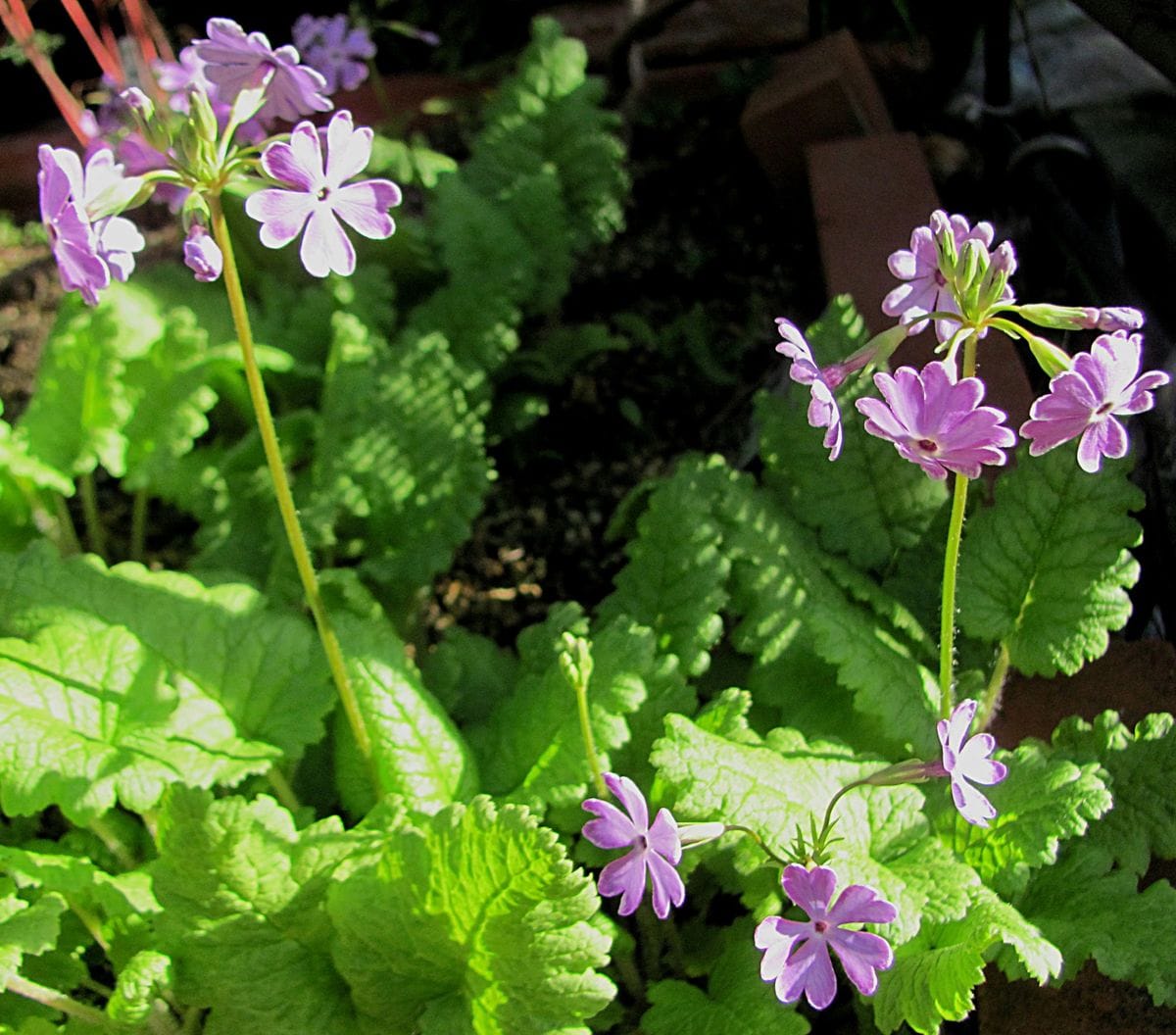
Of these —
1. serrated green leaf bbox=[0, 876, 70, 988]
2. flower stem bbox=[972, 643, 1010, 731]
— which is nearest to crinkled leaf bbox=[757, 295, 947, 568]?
flower stem bbox=[972, 643, 1010, 731]

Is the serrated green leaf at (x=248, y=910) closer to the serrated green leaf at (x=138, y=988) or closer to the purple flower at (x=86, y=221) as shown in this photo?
the serrated green leaf at (x=138, y=988)

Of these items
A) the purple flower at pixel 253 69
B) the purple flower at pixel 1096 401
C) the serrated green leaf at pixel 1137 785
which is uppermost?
the purple flower at pixel 253 69

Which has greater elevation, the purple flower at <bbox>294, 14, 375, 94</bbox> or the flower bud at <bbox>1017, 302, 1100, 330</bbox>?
the flower bud at <bbox>1017, 302, 1100, 330</bbox>

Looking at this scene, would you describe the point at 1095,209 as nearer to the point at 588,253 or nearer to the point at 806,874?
the point at 588,253

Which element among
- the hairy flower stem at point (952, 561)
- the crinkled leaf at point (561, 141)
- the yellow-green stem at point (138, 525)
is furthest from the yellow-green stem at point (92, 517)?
the hairy flower stem at point (952, 561)

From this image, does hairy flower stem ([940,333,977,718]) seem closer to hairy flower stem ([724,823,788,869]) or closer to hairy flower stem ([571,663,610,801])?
hairy flower stem ([724,823,788,869])

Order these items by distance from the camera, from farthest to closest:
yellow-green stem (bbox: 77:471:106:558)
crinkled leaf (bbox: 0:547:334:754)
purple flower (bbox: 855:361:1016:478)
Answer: yellow-green stem (bbox: 77:471:106:558)
crinkled leaf (bbox: 0:547:334:754)
purple flower (bbox: 855:361:1016:478)

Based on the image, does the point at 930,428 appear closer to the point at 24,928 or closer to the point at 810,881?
the point at 810,881
